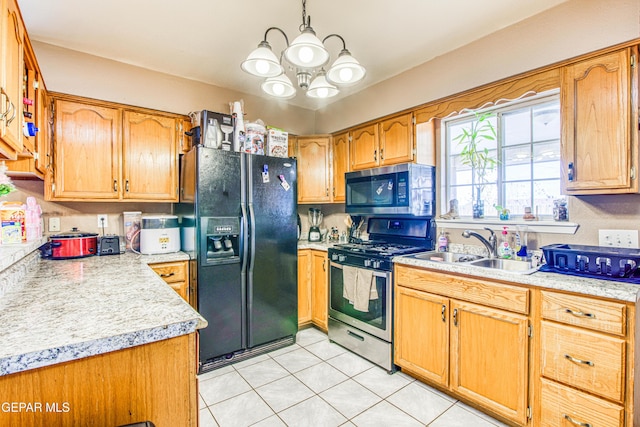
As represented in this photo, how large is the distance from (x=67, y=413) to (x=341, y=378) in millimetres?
1842

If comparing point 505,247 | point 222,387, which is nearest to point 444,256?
point 505,247

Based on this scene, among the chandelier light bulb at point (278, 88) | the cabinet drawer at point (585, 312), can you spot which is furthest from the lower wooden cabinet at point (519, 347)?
the chandelier light bulb at point (278, 88)

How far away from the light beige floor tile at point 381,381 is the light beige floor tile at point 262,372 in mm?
588

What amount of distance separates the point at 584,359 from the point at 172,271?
2607mm

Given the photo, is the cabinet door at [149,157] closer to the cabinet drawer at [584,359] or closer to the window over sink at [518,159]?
the window over sink at [518,159]

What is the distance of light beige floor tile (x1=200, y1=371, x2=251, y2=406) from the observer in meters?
2.12

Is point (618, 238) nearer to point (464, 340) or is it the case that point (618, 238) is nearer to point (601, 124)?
point (601, 124)

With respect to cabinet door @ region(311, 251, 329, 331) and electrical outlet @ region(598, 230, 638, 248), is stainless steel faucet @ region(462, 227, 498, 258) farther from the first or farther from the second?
cabinet door @ region(311, 251, 329, 331)

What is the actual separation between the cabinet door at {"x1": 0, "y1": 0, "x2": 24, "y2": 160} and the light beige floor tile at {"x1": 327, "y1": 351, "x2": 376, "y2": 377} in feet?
7.84

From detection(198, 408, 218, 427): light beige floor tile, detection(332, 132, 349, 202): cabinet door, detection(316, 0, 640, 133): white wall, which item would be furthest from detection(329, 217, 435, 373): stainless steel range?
detection(198, 408, 218, 427): light beige floor tile

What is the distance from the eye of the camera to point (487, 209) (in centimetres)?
253

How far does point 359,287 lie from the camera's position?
2.59 m

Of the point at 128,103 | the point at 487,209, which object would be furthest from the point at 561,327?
the point at 128,103

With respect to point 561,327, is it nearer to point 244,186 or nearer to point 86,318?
point 86,318
